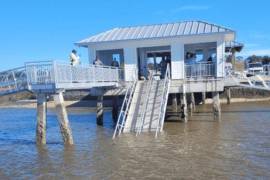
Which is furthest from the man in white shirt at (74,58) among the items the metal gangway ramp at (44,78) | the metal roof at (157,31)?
the metal roof at (157,31)

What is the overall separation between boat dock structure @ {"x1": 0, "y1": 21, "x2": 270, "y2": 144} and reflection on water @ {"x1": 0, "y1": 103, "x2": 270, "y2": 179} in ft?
4.21

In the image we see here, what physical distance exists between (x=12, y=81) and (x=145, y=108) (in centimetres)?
709

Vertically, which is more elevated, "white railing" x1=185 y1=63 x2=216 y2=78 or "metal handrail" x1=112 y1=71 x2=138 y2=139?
"white railing" x1=185 y1=63 x2=216 y2=78

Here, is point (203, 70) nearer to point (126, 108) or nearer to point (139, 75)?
point (139, 75)

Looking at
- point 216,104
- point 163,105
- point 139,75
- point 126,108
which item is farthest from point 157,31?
point 126,108

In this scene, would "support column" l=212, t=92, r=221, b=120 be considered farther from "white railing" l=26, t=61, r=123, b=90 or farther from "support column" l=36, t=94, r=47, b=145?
"support column" l=36, t=94, r=47, b=145

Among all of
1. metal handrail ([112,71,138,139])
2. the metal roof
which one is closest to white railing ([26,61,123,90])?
metal handrail ([112,71,138,139])

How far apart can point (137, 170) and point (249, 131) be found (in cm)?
946

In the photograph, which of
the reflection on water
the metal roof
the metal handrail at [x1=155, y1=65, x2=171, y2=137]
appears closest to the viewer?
the reflection on water

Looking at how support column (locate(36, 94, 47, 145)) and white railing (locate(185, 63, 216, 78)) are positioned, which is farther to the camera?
white railing (locate(185, 63, 216, 78))

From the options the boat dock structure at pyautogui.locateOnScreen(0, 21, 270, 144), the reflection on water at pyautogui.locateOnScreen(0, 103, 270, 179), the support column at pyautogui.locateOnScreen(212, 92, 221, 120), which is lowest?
the reflection on water at pyautogui.locateOnScreen(0, 103, 270, 179)

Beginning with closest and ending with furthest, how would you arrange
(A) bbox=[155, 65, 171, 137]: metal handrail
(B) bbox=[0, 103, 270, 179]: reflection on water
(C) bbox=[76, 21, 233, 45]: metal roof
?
1. (B) bbox=[0, 103, 270, 179]: reflection on water
2. (A) bbox=[155, 65, 171, 137]: metal handrail
3. (C) bbox=[76, 21, 233, 45]: metal roof

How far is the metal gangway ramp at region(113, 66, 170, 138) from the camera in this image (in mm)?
19156

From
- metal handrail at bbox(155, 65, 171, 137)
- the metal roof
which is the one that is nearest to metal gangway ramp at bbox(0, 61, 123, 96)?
metal handrail at bbox(155, 65, 171, 137)
